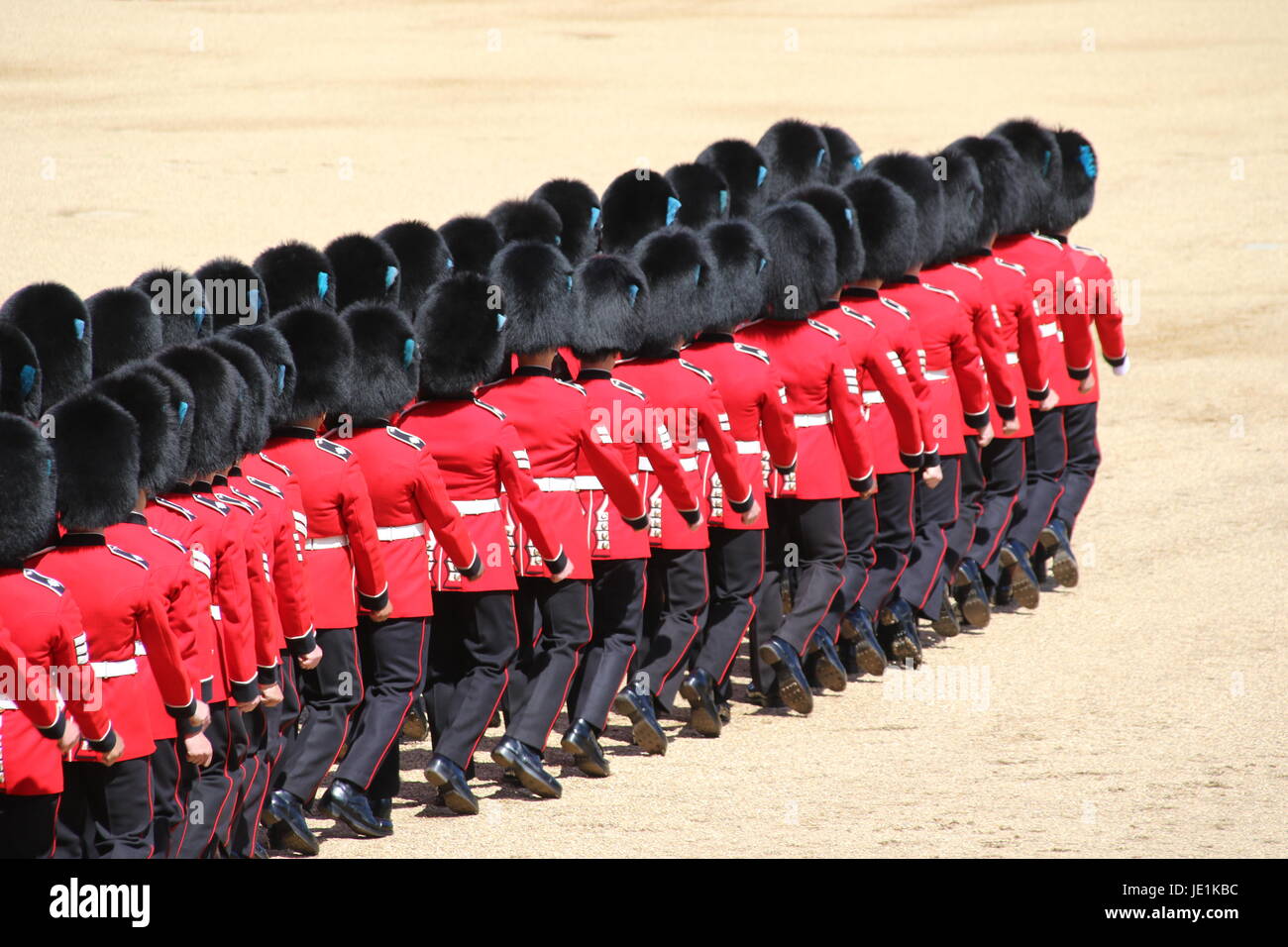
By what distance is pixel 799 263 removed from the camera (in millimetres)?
7492

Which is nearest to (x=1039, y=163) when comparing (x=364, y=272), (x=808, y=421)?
(x=808, y=421)

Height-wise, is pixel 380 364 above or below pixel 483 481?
above

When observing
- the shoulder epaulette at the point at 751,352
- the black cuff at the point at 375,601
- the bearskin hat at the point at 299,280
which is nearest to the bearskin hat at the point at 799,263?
the shoulder epaulette at the point at 751,352

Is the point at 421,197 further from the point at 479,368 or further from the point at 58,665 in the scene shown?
the point at 58,665

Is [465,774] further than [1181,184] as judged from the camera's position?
No

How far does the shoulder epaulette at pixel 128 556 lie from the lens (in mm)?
4977

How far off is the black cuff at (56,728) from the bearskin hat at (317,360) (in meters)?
1.47

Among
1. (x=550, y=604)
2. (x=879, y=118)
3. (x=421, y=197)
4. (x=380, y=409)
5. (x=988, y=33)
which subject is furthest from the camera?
(x=988, y=33)

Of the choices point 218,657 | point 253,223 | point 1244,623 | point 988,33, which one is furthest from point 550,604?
point 988,33

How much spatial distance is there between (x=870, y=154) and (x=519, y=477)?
14075 mm

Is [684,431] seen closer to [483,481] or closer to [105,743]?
[483,481]

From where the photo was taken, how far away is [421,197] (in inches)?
727

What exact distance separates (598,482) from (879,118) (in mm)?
15620

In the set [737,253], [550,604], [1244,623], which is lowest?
[1244,623]
